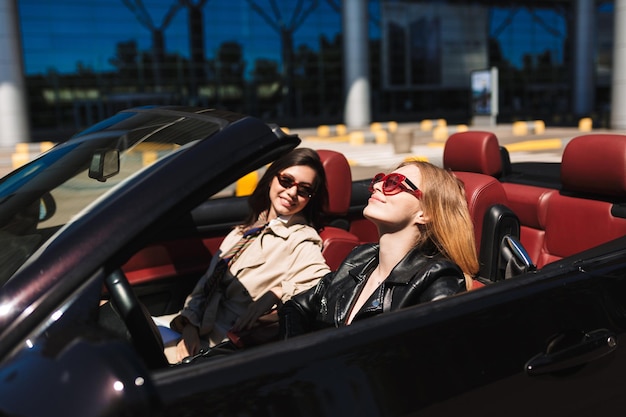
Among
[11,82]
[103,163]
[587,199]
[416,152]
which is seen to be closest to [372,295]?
[103,163]

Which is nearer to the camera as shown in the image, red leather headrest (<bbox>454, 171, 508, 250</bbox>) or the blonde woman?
the blonde woman

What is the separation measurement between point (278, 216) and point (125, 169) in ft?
4.89

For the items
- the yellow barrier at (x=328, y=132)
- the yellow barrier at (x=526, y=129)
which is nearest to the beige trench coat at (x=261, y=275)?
the yellow barrier at (x=526, y=129)

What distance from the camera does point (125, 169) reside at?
1.62 m

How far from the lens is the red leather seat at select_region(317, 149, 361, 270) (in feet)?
11.0

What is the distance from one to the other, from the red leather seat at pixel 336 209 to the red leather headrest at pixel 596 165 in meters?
1.22

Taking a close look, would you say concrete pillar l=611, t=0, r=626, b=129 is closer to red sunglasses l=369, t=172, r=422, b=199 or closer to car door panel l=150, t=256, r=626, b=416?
red sunglasses l=369, t=172, r=422, b=199

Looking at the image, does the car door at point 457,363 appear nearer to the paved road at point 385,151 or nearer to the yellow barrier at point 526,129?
the paved road at point 385,151

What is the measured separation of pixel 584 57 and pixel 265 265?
116 feet

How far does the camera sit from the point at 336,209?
3594 millimetres

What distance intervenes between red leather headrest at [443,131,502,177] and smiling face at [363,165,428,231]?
149 centimetres

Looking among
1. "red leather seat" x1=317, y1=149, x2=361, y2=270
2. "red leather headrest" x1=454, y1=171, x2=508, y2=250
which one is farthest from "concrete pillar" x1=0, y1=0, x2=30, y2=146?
"red leather headrest" x1=454, y1=171, x2=508, y2=250

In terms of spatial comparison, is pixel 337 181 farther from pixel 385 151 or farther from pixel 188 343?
pixel 385 151

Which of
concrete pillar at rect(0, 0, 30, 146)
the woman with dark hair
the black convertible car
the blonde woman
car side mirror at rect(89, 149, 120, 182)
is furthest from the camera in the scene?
concrete pillar at rect(0, 0, 30, 146)
